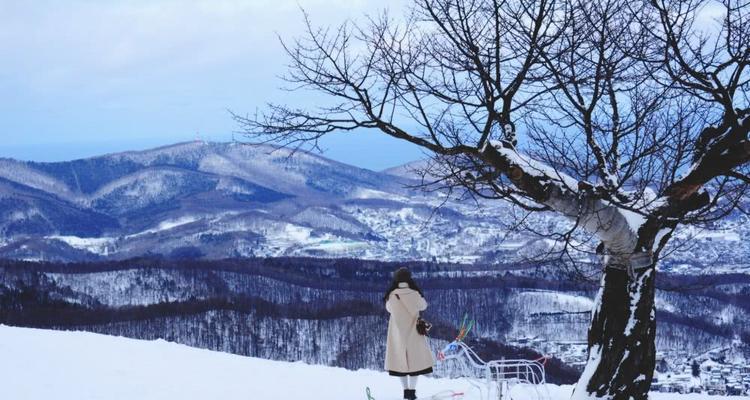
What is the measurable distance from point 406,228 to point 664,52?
591ft

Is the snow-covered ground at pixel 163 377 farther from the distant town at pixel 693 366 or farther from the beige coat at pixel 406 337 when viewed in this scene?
the distant town at pixel 693 366

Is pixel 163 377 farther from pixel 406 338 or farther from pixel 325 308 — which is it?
pixel 325 308

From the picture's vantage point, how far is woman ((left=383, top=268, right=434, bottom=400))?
36.2ft

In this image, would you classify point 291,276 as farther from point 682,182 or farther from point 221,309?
point 682,182

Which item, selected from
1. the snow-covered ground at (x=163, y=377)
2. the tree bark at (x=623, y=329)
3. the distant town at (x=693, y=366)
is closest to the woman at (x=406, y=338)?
the snow-covered ground at (x=163, y=377)

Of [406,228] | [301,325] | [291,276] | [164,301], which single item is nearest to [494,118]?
[301,325]

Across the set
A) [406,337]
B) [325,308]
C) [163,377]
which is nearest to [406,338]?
[406,337]

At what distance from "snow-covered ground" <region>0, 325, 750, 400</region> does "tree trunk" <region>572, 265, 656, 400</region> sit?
2.84 m

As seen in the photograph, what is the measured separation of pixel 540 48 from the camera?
823 centimetres

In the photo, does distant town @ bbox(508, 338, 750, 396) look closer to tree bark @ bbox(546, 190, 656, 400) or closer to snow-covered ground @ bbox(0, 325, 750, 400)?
snow-covered ground @ bbox(0, 325, 750, 400)

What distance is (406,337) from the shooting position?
11.1 meters

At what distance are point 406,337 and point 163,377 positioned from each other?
14.2 feet

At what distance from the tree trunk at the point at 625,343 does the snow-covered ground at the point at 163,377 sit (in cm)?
284

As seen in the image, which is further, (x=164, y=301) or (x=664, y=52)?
(x=164, y=301)
